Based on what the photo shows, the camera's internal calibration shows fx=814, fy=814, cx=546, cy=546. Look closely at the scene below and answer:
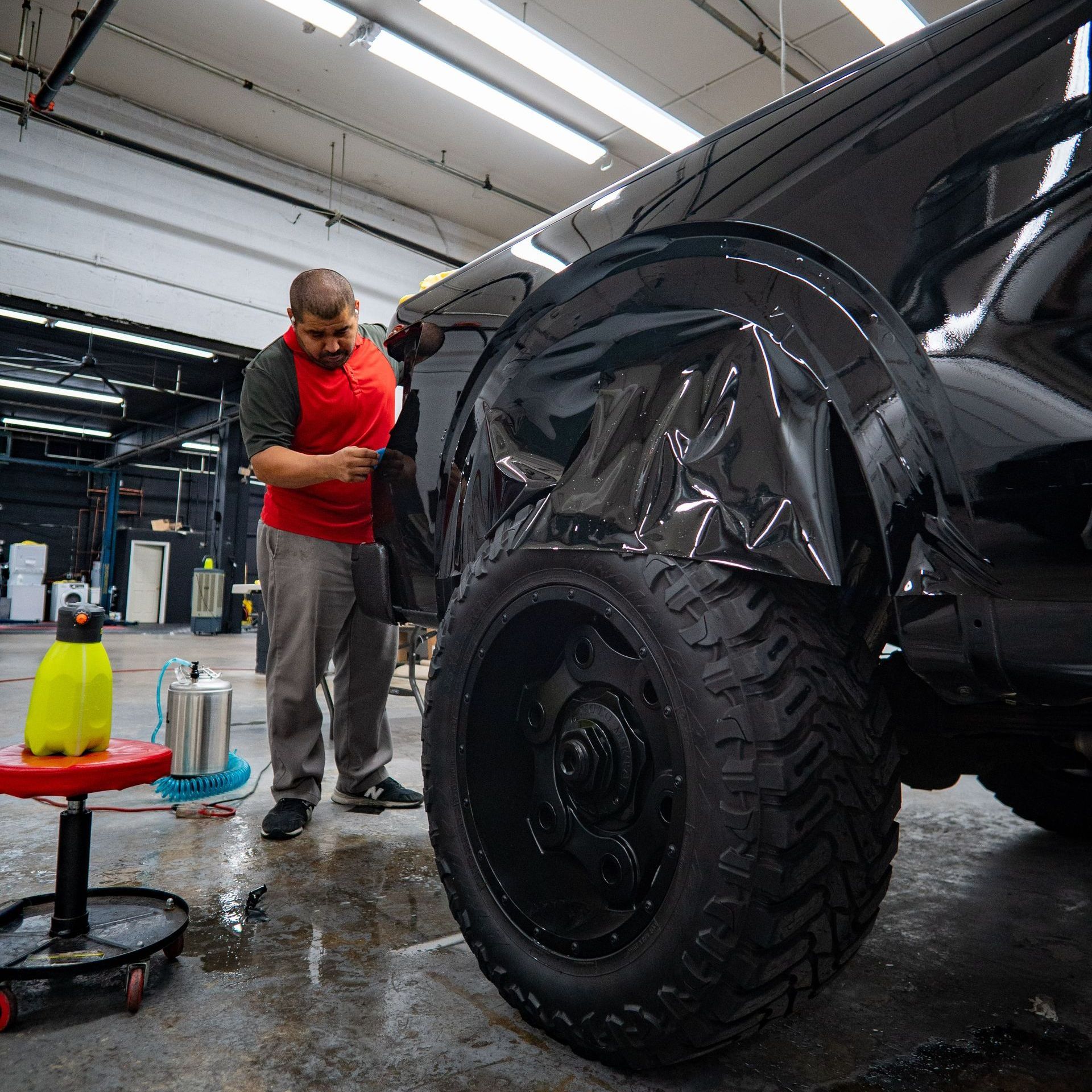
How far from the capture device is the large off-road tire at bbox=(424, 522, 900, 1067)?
0.79 metres

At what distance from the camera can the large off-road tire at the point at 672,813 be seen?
79 cm

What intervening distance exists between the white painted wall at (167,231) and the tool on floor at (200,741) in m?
6.49

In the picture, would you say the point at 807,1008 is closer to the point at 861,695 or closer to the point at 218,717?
the point at 861,695

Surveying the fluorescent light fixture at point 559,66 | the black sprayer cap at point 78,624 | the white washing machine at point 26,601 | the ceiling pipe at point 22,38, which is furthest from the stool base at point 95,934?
the white washing machine at point 26,601

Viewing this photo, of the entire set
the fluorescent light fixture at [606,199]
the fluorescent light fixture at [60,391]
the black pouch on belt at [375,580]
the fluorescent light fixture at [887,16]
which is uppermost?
the fluorescent light fixture at [887,16]

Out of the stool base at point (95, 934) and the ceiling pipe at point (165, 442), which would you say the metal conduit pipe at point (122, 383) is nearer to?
the ceiling pipe at point (165, 442)

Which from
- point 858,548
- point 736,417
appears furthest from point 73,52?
point 858,548

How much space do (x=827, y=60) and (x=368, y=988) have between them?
7769mm

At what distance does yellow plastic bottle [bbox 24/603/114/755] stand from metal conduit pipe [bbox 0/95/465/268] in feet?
23.9

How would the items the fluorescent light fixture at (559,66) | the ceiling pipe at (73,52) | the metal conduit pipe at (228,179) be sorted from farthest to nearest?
1. the metal conduit pipe at (228,179)
2. the ceiling pipe at (73,52)
3. the fluorescent light fixture at (559,66)

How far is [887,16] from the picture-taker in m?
5.14

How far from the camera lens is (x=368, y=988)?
1.19 meters

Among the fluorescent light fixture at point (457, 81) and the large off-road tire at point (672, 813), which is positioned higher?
the fluorescent light fixture at point (457, 81)

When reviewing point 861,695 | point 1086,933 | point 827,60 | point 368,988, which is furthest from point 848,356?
point 827,60
